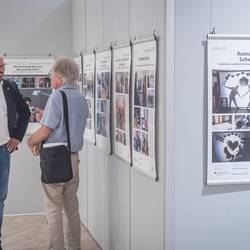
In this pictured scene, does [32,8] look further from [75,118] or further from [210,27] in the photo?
[210,27]

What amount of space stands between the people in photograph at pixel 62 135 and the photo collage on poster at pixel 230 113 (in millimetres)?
1178

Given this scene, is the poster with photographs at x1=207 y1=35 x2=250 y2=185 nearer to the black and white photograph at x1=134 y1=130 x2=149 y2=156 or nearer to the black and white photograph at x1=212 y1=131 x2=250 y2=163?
the black and white photograph at x1=212 y1=131 x2=250 y2=163

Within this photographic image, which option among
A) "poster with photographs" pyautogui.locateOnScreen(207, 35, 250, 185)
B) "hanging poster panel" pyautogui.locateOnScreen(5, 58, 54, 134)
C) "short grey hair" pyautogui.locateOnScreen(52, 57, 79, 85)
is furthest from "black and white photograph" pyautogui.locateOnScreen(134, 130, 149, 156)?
"hanging poster panel" pyautogui.locateOnScreen(5, 58, 54, 134)

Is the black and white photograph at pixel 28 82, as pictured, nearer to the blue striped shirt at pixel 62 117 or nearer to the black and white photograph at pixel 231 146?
the blue striped shirt at pixel 62 117

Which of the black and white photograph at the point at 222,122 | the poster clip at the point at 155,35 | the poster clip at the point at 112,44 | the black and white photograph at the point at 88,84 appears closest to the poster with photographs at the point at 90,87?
the black and white photograph at the point at 88,84

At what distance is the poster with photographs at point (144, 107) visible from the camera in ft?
9.16

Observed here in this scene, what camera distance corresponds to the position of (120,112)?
3.41 m

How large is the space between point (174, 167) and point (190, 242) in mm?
438

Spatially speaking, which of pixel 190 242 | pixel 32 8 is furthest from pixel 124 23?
pixel 32 8

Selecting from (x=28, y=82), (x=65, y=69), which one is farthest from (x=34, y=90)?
(x=65, y=69)

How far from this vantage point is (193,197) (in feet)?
8.95

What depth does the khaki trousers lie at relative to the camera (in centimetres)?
364

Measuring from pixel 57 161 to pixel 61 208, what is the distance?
0.42 m

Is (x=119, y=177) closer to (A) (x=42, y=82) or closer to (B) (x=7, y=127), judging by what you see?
(B) (x=7, y=127)
